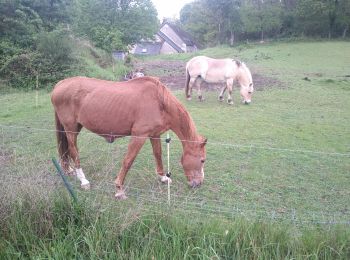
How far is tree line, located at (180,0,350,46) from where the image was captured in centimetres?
3634

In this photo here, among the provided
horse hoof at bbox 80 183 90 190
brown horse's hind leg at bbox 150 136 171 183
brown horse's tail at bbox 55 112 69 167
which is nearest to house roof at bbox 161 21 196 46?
brown horse's tail at bbox 55 112 69 167

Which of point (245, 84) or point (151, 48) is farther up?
point (151, 48)

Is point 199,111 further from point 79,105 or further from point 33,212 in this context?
point 33,212

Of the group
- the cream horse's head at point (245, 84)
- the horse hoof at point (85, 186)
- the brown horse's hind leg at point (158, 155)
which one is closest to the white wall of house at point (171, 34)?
the cream horse's head at point (245, 84)

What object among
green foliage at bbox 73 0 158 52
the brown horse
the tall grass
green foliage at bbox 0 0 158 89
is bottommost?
the tall grass

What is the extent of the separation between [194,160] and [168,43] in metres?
48.0

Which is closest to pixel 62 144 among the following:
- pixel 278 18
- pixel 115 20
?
pixel 115 20

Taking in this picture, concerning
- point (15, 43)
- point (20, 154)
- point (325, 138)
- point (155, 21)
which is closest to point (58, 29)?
point (15, 43)

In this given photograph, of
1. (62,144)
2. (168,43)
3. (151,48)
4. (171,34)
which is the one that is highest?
(171,34)

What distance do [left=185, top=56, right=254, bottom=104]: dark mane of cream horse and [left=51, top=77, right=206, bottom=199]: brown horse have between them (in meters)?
6.79

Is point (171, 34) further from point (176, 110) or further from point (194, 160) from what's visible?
point (194, 160)

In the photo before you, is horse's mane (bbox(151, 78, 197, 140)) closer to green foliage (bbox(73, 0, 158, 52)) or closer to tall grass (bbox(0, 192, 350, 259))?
tall grass (bbox(0, 192, 350, 259))

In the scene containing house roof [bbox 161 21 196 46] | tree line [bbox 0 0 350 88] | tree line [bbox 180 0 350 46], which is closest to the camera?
tree line [bbox 0 0 350 88]

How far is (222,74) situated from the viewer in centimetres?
1168
